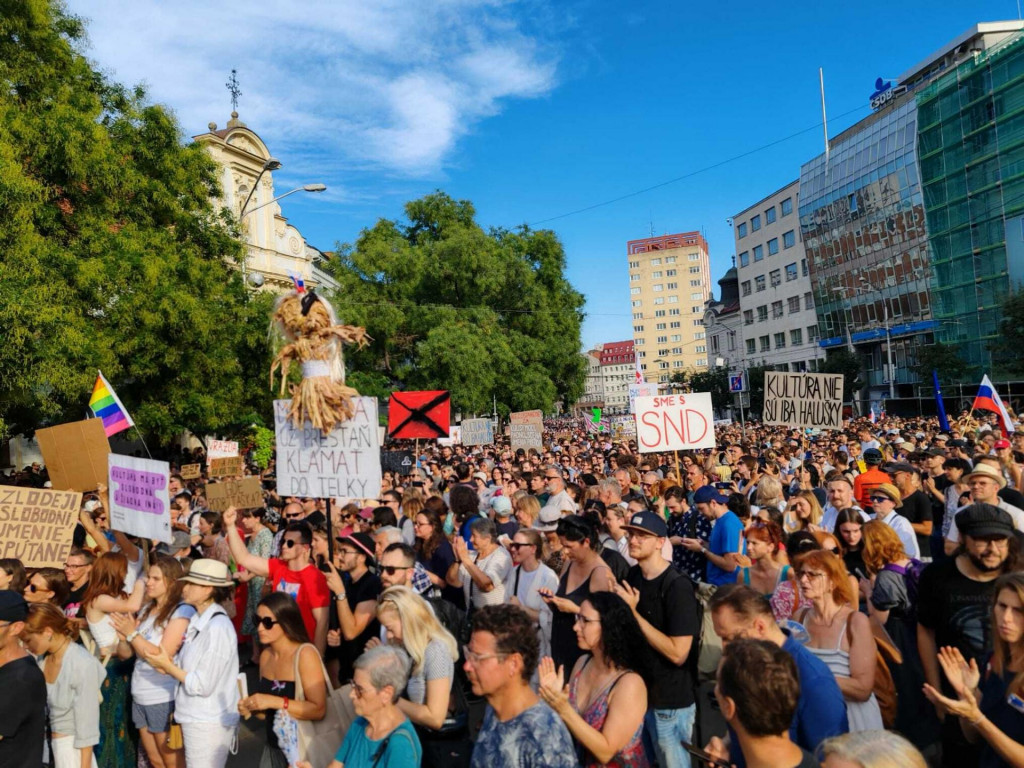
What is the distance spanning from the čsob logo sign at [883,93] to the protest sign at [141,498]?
60103mm

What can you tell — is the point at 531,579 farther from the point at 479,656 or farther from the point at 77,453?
the point at 77,453

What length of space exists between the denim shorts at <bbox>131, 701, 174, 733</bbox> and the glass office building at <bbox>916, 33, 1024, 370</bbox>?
46.0 metres

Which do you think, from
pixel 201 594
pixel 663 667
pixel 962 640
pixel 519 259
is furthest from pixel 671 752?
pixel 519 259

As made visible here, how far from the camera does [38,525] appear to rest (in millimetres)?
6398

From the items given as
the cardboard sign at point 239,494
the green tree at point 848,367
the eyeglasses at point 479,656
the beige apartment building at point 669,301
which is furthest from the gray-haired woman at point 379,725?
the beige apartment building at point 669,301

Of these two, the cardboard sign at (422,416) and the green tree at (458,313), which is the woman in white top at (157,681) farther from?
the green tree at (458,313)

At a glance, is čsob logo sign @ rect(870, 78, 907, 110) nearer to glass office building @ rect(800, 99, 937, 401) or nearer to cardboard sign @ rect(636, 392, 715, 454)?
glass office building @ rect(800, 99, 937, 401)

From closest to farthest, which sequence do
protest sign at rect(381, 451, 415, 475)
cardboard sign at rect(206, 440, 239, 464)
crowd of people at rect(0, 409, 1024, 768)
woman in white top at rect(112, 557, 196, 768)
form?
crowd of people at rect(0, 409, 1024, 768) < woman in white top at rect(112, 557, 196, 768) < cardboard sign at rect(206, 440, 239, 464) < protest sign at rect(381, 451, 415, 475)

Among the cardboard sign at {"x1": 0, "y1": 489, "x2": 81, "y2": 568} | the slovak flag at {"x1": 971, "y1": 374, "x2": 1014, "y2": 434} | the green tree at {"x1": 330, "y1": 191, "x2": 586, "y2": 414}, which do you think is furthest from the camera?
the green tree at {"x1": 330, "y1": 191, "x2": 586, "y2": 414}

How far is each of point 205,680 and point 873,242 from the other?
56.7m

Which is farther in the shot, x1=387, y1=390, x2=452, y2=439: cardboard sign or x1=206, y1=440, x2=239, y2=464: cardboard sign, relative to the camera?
x1=206, y1=440, x2=239, y2=464: cardboard sign

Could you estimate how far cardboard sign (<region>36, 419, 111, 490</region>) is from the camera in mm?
8250

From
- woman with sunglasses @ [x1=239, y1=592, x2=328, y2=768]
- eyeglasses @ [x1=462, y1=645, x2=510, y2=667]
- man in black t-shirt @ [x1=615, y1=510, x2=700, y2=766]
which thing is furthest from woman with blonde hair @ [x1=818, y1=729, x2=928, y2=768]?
woman with sunglasses @ [x1=239, y1=592, x2=328, y2=768]

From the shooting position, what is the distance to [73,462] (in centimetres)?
837
